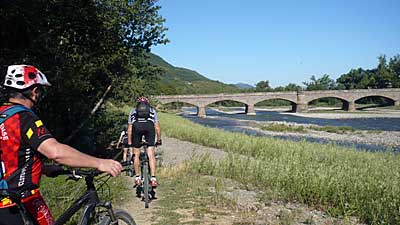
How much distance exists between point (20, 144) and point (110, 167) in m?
0.57

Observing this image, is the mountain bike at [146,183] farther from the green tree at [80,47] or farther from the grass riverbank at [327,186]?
the green tree at [80,47]

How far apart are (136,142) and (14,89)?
15.4 ft


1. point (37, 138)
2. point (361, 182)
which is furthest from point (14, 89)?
point (361, 182)

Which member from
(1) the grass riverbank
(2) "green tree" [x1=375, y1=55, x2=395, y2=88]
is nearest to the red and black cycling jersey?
(1) the grass riverbank

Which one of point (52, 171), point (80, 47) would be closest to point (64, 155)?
point (52, 171)

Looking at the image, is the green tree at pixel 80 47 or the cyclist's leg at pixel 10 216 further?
the green tree at pixel 80 47

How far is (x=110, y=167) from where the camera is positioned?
259 cm

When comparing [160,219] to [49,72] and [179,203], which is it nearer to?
[179,203]

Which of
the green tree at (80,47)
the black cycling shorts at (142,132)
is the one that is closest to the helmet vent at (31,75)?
the black cycling shorts at (142,132)

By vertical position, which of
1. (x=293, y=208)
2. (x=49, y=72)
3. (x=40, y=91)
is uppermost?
(x=49, y=72)

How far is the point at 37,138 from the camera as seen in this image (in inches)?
93.1

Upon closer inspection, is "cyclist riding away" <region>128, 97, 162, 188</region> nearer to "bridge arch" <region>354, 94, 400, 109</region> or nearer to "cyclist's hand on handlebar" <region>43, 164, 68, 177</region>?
"cyclist's hand on handlebar" <region>43, 164, 68, 177</region>

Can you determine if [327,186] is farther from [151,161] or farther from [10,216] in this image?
[10,216]

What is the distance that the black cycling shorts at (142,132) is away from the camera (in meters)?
7.07
